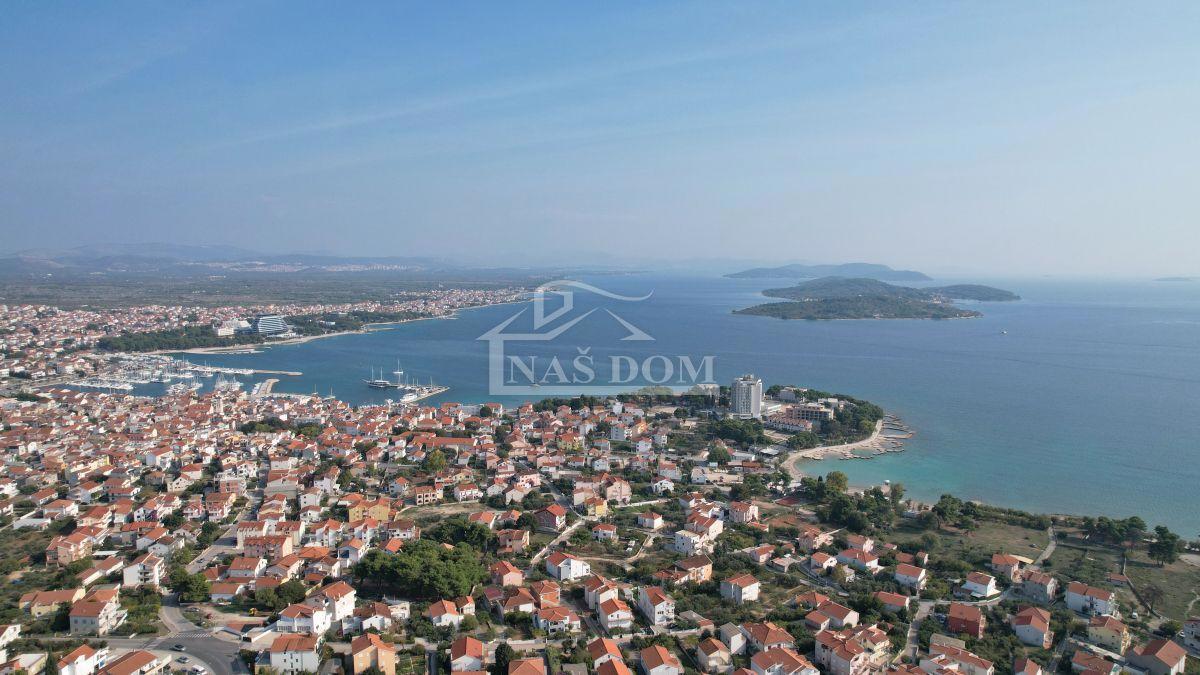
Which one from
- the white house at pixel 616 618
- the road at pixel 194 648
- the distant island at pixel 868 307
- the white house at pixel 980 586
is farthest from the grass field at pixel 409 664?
the distant island at pixel 868 307

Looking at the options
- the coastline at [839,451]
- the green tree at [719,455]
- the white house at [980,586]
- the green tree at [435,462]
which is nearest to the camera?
the white house at [980,586]

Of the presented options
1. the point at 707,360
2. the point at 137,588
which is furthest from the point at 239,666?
the point at 707,360

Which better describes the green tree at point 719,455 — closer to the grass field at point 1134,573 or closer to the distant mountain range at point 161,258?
the grass field at point 1134,573

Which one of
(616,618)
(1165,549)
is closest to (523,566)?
(616,618)

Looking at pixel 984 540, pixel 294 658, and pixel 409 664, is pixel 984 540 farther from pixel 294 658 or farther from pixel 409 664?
pixel 294 658

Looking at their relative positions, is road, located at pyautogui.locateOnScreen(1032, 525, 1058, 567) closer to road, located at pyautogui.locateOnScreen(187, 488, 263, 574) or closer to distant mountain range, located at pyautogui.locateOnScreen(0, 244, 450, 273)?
road, located at pyautogui.locateOnScreen(187, 488, 263, 574)

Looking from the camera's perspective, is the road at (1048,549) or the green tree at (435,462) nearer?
the road at (1048,549)

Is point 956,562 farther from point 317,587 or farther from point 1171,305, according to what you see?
point 1171,305
